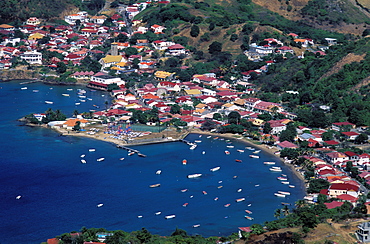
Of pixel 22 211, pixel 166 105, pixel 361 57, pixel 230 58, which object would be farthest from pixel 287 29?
pixel 22 211

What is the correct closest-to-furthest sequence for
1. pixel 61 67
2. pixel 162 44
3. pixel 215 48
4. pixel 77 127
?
pixel 77 127 < pixel 61 67 < pixel 215 48 < pixel 162 44

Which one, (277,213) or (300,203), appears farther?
(300,203)

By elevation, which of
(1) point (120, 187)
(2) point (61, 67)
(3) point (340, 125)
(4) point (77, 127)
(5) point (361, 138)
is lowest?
(2) point (61, 67)

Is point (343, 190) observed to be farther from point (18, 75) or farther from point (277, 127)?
point (18, 75)

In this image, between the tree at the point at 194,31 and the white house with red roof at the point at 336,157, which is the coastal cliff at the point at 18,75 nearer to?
the tree at the point at 194,31

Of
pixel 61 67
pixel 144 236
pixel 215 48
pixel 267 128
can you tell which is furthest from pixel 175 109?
pixel 144 236

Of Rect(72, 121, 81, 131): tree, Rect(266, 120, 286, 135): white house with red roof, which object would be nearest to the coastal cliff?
Rect(72, 121, 81, 131): tree

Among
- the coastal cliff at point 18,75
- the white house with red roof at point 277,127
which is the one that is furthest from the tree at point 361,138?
the coastal cliff at point 18,75
